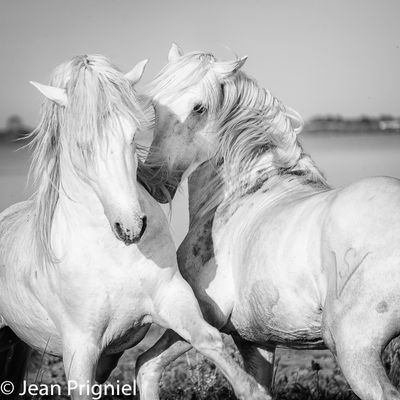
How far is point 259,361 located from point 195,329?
3.73ft

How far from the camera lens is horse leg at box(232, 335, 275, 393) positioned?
187 inches

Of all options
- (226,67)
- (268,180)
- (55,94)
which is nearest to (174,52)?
(226,67)

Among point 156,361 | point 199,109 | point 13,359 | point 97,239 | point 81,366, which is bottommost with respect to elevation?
point 13,359

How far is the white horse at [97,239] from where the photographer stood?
356cm

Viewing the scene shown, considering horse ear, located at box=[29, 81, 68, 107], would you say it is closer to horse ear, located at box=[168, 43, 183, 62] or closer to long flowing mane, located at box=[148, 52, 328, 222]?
long flowing mane, located at box=[148, 52, 328, 222]

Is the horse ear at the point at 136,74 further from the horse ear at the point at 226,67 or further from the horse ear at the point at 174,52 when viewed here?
the horse ear at the point at 174,52

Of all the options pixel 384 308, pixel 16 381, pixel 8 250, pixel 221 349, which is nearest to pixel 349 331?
pixel 384 308

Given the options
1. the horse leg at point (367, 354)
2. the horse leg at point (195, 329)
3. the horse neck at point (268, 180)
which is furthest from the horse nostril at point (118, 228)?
the horse neck at point (268, 180)

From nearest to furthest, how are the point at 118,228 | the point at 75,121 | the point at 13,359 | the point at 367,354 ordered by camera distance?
the point at 367,354 < the point at 118,228 < the point at 75,121 < the point at 13,359

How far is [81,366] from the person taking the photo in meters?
3.83

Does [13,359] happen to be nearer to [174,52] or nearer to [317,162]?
[174,52]

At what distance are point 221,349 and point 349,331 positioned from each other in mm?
626

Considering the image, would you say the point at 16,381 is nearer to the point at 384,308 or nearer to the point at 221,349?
the point at 221,349

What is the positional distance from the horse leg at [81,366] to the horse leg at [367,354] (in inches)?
47.1
